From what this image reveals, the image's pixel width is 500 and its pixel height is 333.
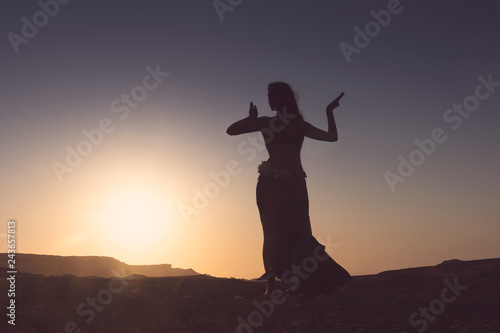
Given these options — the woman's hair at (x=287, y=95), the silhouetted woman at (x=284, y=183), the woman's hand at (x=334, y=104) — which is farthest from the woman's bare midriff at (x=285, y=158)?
the woman's hand at (x=334, y=104)

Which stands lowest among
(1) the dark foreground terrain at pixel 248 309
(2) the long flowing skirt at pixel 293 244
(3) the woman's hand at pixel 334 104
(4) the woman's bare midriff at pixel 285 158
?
(1) the dark foreground terrain at pixel 248 309

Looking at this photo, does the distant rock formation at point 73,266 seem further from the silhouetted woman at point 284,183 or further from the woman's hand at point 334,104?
the woman's hand at point 334,104

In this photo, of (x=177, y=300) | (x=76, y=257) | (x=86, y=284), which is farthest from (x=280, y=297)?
(x=76, y=257)

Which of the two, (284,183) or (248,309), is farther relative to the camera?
(284,183)

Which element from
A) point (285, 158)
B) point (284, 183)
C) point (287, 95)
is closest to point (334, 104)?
point (287, 95)

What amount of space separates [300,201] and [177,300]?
2.58 meters

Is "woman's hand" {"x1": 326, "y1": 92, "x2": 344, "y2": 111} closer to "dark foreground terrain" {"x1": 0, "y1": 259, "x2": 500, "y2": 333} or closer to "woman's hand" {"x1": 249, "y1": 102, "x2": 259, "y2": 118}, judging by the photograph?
"woman's hand" {"x1": 249, "y1": 102, "x2": 259, "y2": 118}

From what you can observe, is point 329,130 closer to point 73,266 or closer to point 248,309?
point 248,309

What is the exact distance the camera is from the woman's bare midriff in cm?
742

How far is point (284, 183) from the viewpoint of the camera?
740 cm

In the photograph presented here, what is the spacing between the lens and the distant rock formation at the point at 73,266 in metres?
23.7

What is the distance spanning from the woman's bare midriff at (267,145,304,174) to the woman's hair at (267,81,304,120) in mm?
598

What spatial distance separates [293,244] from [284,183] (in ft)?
3.38

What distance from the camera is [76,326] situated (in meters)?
5.45
